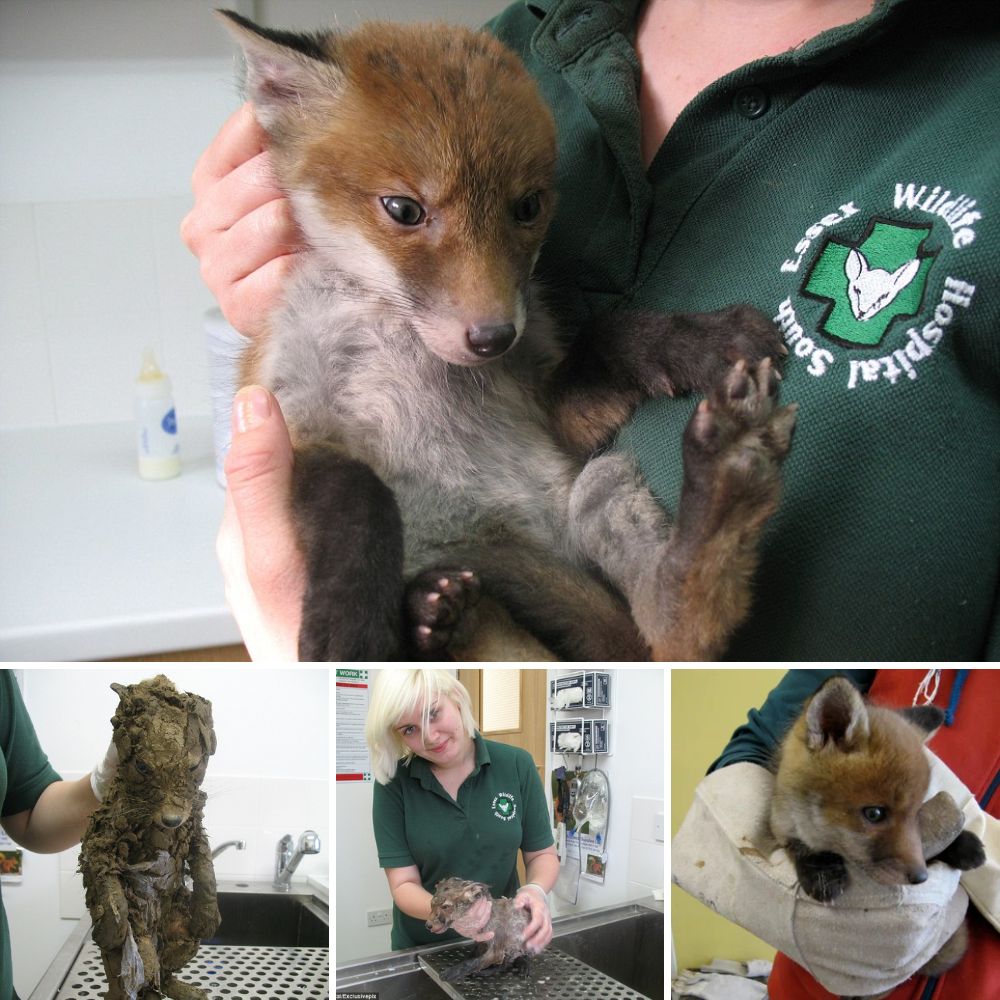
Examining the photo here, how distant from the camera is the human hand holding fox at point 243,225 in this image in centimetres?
113

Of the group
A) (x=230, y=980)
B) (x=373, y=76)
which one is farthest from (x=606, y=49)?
(x=230, y=980)

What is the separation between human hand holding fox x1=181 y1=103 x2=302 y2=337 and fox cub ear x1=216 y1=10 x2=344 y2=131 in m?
0.07

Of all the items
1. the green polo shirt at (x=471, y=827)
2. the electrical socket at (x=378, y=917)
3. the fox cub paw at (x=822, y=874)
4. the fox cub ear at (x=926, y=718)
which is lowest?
the electrical socket at (x=378, y=917)

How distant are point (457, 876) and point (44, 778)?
18.4 inches

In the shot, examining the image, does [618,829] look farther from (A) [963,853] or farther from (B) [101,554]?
(B) [101,554]

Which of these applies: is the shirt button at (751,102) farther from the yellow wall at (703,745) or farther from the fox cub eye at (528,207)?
the yellow wall at (703,745)

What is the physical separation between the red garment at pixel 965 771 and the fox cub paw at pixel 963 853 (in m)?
0.04

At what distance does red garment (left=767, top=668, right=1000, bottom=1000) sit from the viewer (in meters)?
0.94

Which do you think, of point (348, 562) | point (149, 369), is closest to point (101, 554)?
point (149, 369)

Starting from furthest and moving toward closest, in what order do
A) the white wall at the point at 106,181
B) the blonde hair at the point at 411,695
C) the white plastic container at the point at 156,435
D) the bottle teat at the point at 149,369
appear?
1. the bottle teat at the point at 149,369
2. the white plastic container at the point at 156,435
3. the white wall at the point at 106,181
4. the blonde hair at the point at 411,695

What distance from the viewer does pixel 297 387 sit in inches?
42.1

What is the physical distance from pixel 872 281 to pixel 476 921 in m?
0.77

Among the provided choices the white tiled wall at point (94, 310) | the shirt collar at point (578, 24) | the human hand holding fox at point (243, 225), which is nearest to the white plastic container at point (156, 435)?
the white tiled wall at point (94, 310)

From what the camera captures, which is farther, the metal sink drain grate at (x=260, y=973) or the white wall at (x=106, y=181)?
the white wall at (x=106, y=181)
